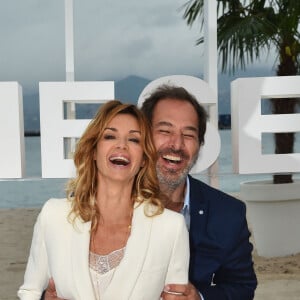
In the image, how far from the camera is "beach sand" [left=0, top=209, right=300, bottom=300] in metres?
5.95

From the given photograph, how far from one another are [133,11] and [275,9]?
1642cm

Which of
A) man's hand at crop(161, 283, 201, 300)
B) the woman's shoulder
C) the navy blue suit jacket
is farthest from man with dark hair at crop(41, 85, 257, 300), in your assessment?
the woman's shoulder

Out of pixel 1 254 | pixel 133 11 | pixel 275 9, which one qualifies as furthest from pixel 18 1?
pixel 275 9

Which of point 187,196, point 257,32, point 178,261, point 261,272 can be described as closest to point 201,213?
point 187,196

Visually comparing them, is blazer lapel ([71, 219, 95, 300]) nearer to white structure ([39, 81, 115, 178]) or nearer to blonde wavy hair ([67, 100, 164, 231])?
blonde wavy hair ([67, 100, 164, 231])

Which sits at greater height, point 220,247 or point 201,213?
point 201,213

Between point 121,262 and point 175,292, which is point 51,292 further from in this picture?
point 175,292

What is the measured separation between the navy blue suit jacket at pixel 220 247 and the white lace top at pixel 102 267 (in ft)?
1.42

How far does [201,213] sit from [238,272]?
255mm

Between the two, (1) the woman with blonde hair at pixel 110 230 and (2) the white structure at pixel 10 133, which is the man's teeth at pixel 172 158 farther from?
(2) the white structure at pixel 10 133

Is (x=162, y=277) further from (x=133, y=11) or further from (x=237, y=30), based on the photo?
(x=133, y=11)

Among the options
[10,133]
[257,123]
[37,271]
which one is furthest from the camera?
[257,123]

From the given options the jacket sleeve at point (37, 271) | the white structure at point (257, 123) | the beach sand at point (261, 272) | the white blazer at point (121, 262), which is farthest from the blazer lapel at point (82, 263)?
the beach sand at point (261, 272)

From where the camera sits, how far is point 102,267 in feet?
6.68
